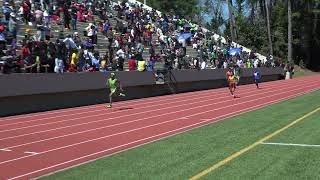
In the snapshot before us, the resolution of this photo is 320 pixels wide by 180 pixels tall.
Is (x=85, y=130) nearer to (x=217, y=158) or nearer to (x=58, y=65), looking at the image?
(x=217, y=158)

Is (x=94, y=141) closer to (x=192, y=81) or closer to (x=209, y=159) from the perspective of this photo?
(x=209, y=159)

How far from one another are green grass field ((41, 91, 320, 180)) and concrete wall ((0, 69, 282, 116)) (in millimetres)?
8502

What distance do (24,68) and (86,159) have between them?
39.2 ft

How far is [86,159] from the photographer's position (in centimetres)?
1089

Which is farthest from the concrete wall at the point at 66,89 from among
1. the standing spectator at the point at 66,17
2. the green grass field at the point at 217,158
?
the green grass field at the point at 217,158

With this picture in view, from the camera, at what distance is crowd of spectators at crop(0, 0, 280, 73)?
74.8ft

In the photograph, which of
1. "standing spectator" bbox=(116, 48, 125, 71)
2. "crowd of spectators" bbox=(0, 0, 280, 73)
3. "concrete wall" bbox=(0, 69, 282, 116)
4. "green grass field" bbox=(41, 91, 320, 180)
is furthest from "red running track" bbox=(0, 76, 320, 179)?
"standing spectator" bbox=(116, 48, 125, 71)

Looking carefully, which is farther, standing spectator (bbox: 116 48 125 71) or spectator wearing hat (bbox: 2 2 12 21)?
standing spectator (bbox: 116 48 125 71)

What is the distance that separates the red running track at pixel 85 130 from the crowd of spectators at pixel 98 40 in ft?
8.31

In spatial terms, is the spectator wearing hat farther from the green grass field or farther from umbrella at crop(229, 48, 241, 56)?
umbrella at crop(229, 48, 241, 56)

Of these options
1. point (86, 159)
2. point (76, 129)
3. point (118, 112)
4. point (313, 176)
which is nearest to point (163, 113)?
point (118, 112)

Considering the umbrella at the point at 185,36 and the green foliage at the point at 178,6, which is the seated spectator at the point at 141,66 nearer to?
the umbrella at the point at 185,36

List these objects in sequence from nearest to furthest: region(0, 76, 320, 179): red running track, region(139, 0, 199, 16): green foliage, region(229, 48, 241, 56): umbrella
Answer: region(0, 76, 320, 179): red running track → region(229, 48, 241, 56): umbrella → region(139, 0, 199, 16): green foliage

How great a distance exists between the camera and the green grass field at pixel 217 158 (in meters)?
9.06
